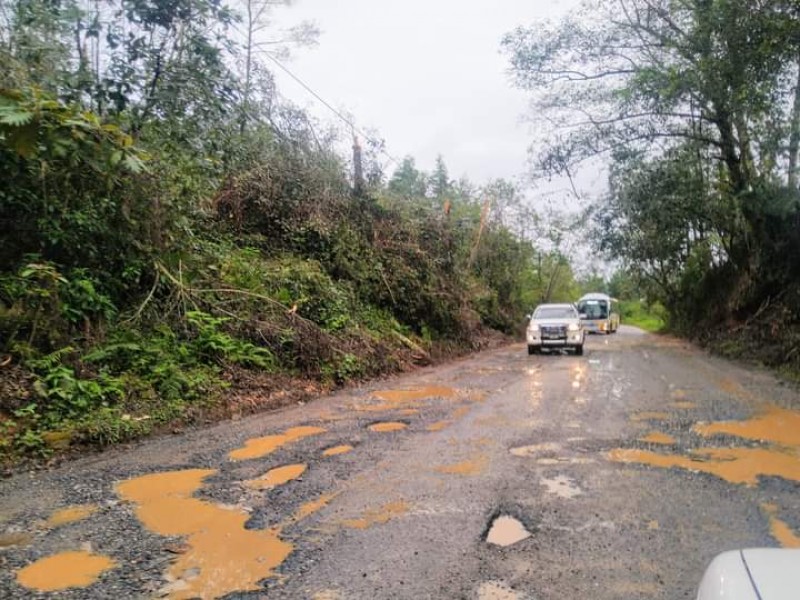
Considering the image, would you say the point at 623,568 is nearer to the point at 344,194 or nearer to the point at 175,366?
the point at 175,366

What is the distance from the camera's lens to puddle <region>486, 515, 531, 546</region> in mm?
3688

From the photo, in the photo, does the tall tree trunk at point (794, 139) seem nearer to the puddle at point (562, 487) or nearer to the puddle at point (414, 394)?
the puddle at point (414, 394)

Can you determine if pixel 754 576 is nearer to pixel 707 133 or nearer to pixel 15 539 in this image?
pixel 15 539

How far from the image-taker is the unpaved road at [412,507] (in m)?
3.21

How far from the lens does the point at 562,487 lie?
470 cm

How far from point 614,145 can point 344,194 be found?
8.69 meters

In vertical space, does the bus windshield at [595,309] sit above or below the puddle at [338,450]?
above

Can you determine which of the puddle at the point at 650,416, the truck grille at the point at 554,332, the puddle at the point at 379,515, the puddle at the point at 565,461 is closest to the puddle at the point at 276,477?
the puddle at the point at 379,515

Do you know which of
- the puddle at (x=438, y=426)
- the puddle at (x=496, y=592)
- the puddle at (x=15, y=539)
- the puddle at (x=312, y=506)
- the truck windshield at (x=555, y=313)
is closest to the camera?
the puddle at (x=496, y=592)

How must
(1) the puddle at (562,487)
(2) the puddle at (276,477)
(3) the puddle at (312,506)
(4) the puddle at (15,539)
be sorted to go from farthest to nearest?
(2) the puddle at (276,477) → (1) the puddle at (562,487) → (3) the puddle at (312,506) → (4) the puddle at (15,539)

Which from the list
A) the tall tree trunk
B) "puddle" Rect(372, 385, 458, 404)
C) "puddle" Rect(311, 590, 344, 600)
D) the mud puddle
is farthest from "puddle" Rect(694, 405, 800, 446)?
the tall tree trunk

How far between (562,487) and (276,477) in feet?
8.34

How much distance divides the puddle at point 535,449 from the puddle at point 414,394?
3290mm

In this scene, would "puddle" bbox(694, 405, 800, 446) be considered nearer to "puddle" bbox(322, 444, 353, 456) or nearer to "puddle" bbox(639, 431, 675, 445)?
"puddle" bbox(639, 431, 675, 445)
